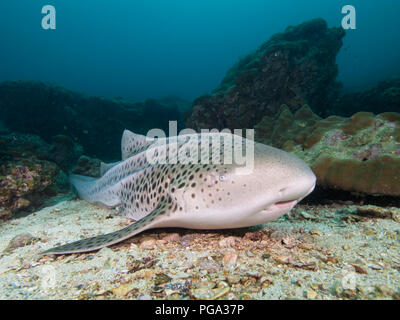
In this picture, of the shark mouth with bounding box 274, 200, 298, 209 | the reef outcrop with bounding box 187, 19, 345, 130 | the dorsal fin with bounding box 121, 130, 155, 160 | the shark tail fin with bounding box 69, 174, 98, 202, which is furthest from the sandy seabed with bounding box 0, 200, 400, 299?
the reef outcrop with bounding box 187, 19, 345, 130

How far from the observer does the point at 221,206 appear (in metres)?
2.33

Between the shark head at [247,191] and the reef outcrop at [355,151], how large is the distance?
2201mm

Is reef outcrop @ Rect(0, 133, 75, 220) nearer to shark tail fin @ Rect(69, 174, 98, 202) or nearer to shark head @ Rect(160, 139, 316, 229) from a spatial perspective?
shark tail fin @ Rect(69, 174, 98, 202)

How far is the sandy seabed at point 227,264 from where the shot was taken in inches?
67.8

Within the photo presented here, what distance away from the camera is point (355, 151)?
14.1 feet

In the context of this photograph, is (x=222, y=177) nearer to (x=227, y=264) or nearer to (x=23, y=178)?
(x=227, y=264)

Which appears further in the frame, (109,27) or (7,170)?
(109,27)

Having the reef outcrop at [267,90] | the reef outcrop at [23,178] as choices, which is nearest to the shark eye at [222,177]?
the reef outcrop at [23,178]

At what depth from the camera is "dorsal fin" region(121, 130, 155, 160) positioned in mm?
4663

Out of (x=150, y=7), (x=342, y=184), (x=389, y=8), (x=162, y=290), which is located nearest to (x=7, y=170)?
(x=162, y=290)

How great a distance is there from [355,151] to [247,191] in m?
3.42
